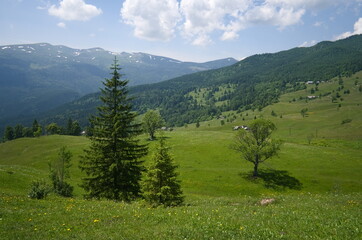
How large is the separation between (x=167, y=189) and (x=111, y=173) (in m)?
9.15

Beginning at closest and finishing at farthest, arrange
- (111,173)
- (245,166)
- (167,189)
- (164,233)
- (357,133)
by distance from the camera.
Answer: (164,233)
(167,189)
(111,173)
(245,166)
(357,133)

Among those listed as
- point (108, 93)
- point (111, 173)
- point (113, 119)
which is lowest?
point (111, 173)

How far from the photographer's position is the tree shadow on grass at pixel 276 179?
59359 mm

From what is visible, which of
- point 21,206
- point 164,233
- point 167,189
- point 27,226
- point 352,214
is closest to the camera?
point 164,233

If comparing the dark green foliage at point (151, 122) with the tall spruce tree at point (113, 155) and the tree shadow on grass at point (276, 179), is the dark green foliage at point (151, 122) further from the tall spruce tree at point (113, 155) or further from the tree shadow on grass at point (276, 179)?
the tall spruce tree at point (113, 155)

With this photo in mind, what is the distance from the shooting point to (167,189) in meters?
24.7

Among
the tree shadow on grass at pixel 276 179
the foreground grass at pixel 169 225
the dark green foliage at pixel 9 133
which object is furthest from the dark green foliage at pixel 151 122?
the dark green foliage at pixel 9 133

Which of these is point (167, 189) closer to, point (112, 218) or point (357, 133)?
point (112, 218)

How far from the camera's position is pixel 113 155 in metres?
30.1

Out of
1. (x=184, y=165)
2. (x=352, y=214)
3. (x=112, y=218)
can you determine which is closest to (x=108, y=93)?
(x=112, y=218)

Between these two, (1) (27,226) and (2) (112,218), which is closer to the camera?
(1) (27,226)

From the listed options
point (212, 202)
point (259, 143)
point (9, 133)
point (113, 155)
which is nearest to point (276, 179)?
point (259, 143)

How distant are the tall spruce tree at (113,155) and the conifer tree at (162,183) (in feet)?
16.3

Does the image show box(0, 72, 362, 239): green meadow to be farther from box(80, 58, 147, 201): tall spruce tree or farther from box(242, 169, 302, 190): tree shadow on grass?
box(80, 58, 147, 201): tall spruce tree
